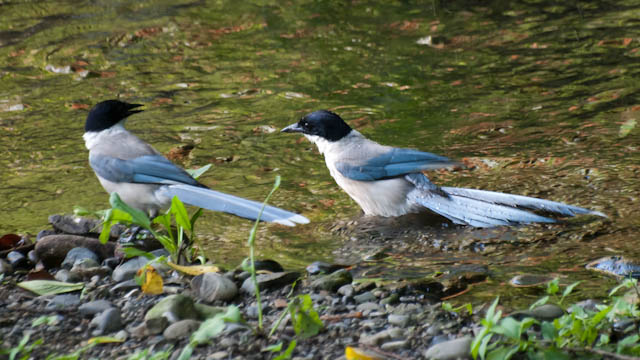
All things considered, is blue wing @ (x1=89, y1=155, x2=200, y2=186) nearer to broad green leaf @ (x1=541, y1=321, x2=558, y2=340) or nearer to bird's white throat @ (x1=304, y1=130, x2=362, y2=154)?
bird's white throat @ (x1=304, y1=130, x2=362, y2=154)

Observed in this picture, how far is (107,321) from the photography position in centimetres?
376

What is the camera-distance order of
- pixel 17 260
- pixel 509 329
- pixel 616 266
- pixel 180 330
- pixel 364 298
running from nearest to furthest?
1. pixel 509 329
2. pixel 180 330
3. pixel 364 298
4. pixel 616 266
5. pixel 17 260

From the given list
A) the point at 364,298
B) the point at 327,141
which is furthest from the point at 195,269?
the point at 327,141

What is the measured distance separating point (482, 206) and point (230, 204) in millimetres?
1845

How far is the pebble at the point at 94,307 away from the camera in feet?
12.9

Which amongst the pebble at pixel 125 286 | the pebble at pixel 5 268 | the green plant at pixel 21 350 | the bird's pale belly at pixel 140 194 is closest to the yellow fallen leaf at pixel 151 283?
the pebble at pixel 125 286

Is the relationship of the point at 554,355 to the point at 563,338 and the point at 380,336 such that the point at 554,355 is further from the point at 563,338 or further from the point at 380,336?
the point at 380,336

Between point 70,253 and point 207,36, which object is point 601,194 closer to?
point 70,253

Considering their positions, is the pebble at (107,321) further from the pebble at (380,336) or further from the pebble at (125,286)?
the pebble at (380,336)

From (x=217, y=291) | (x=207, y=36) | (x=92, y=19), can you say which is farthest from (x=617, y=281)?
(x=92, y=19)

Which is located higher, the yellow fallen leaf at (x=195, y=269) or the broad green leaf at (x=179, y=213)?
the broad green leaf at (x=179, y=213)

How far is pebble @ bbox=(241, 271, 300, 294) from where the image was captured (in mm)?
4203

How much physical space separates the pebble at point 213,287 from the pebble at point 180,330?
0.48m

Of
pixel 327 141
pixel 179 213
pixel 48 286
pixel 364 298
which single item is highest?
pixel 179 213
